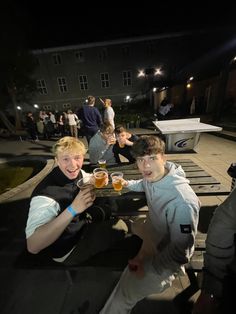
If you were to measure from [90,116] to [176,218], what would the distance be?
493cm

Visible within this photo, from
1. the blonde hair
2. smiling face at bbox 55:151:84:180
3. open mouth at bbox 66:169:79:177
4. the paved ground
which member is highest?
the blonde hair

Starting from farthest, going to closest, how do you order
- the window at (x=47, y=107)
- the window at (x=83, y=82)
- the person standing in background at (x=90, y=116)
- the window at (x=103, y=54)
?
the window at (x=47, y=107) < the window at (x=83, y=82) < the window at (x=103, y=54) < the person standing in background at (x=90, y=116)

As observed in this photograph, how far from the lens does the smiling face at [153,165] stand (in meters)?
1.65

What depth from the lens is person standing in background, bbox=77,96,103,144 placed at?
564cm

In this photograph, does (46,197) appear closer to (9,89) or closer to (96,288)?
(96,288)

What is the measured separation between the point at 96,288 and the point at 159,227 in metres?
1.04

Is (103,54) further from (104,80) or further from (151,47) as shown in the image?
(151,47)

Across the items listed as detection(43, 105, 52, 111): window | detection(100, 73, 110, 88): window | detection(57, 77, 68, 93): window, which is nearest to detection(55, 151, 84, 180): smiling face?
detection(100, 73, 110, 88): window

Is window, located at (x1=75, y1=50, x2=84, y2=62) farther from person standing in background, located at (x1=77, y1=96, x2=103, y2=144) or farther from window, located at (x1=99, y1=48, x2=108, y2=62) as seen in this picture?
person standing in background, located at (x1=77, y1=96, x2=103, y2=144)

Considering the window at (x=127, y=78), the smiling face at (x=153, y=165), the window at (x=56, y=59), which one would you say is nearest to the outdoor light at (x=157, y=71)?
the window at (x=127, y=78)

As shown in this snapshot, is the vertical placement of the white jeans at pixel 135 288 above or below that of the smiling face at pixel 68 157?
below

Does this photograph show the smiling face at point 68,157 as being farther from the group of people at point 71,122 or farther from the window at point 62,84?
the window at point 62,84

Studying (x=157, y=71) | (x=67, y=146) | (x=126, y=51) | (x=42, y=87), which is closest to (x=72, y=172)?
(x=67, y=146)

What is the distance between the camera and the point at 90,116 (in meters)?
5.75
